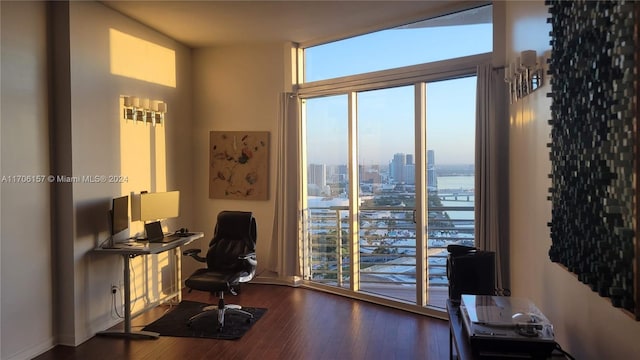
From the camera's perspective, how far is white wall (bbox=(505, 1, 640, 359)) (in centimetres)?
163

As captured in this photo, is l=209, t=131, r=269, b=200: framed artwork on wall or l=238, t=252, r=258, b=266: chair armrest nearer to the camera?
l=238, t=252, r=258, b=266: chair armrest

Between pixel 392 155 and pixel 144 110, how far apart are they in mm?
2600

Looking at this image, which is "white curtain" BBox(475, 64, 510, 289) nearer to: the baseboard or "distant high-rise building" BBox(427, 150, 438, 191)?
"distant high-rise building" BBox(427, 150, 438, 191)

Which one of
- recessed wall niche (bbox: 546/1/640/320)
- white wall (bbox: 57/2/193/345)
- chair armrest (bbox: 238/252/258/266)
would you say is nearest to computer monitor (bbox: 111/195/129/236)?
white wall (bbox: 57/2/193/345)

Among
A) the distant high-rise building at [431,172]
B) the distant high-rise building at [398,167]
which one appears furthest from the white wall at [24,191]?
the distant high-rise building at [431,172]

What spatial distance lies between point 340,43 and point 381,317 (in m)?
3.07

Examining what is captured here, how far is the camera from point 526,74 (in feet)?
9.12

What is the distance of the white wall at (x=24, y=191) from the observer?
3.38 meters

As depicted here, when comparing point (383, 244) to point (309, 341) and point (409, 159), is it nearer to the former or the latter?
point (409, 159)

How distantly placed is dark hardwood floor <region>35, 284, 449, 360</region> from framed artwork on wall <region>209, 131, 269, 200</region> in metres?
1.57

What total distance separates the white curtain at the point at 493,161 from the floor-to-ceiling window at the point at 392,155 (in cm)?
23

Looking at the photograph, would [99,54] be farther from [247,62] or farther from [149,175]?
[247,62]

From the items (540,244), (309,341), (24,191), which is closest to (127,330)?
(24,191)

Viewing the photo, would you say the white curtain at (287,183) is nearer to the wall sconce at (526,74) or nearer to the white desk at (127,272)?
the white desk at (127,272)
